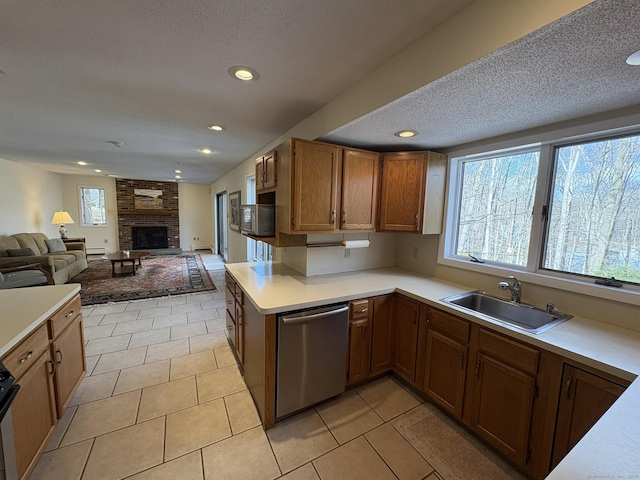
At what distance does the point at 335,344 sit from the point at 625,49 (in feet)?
6.97

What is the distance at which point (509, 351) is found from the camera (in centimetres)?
153

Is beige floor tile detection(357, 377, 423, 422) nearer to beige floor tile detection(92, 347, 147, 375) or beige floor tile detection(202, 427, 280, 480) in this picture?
beige floor tile detection(202, 427, 280, 480)

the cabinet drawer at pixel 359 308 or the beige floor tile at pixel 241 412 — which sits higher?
the cabinet drawer at pixel 359 308

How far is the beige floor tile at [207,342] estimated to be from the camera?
111 inches

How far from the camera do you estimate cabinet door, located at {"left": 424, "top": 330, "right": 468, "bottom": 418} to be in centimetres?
181

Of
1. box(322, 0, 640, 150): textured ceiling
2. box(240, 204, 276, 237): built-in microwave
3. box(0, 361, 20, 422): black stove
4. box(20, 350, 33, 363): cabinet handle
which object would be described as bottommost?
box(20, 350, 33, 363): cabinet handle

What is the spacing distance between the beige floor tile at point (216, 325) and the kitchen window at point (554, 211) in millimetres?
2790

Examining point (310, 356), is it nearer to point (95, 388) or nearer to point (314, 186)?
point (314, 186)

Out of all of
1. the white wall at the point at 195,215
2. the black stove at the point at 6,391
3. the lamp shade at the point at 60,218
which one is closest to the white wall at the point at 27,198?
the lamp shade at the point at 60,218

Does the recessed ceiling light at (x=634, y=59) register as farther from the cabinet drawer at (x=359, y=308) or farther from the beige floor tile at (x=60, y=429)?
the beige floor tile at (x=60, y=429)

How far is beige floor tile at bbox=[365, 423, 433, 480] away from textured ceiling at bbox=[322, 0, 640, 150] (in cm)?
219

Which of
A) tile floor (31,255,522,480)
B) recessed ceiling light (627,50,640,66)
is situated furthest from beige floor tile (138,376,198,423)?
recessed ceiling light (627,50,640,66)

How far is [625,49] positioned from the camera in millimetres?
1014

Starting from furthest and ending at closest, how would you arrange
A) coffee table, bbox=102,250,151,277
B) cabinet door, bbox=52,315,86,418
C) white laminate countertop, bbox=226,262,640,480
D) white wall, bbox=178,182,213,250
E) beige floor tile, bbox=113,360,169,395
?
white wall, bbox=178,182,213,250
coffee table, bbox=102,250,151,277
beige floor tile, bbox=113,360,169,395
cabinet door, bbox=52,315,86,418
white laminate countertop, bbox=226,262,640,480
